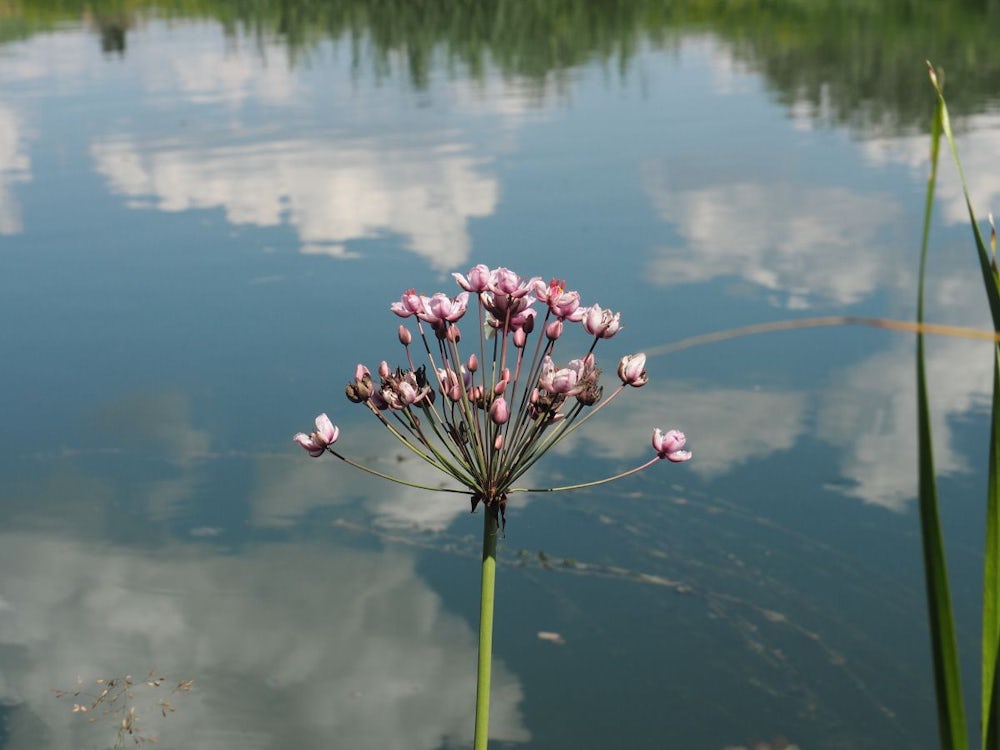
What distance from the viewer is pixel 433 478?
213 inches

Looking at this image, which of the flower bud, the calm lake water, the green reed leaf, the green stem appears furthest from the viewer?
the calm lake water

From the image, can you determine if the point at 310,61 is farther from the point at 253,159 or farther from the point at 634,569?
the point at 634,569

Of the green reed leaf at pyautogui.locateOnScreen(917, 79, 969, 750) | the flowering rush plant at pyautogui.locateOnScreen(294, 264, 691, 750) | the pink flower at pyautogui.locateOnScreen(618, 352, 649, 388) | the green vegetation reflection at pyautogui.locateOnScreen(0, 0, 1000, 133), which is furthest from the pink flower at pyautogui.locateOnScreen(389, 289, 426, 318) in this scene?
the green vegetation reflection at pyautogui.locateOnScreen(0, 0, 1000, 133)

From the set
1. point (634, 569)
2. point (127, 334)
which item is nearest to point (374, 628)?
point (634, 569)

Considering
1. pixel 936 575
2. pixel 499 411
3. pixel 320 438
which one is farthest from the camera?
pixel 320 438

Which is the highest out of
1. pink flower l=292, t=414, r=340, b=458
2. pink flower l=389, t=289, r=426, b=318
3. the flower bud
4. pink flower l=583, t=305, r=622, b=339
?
pink flower l=389, t=289, r=426, b=318

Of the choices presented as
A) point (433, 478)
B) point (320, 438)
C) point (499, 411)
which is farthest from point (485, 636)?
point (433, 478)

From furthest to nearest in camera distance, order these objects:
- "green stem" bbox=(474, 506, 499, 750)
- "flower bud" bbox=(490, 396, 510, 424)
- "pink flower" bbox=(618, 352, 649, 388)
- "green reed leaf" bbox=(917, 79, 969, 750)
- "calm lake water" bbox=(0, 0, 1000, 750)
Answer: "calm lake water" bbox=(0, 0, 1000, 750) → "pink flower" bbox=(618, 352, 649, 388) → "flower bud" bbox=(490, 396, 510, 424) → "green stem" bbox=(474, 506, 499, 750) → "green reed leaf" bbox=(917, 79, 969, 750)

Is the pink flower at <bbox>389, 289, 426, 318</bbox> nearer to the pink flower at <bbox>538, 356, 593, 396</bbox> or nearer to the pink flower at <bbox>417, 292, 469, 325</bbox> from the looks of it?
the pink flower at <bbox>417, 292, 469, 325</bbox>

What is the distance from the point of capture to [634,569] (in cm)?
456

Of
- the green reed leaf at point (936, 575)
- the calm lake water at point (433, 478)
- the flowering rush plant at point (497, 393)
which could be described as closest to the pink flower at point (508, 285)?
the flowering rush plant at point (497, 393)

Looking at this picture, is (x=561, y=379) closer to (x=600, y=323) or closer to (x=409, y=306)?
(x=600, y=323)

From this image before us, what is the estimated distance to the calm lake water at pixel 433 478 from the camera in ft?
13.1

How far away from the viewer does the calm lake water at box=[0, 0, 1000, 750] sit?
399 centimetres
